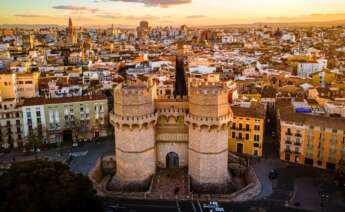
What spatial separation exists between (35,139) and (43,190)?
28.3 meters

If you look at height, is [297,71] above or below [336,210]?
above

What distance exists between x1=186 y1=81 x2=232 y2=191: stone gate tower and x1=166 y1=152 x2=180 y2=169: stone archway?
8.34 feet

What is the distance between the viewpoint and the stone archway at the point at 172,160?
42.8 metres

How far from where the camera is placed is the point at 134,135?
39.2m

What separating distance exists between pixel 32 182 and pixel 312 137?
34.1 meters

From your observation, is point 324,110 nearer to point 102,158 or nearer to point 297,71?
point 102,158

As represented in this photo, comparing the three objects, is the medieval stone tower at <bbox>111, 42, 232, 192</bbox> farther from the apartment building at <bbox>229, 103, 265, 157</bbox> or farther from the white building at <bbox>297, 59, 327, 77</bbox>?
the white building at <bbox>297, 59, 327, 77</bbox>

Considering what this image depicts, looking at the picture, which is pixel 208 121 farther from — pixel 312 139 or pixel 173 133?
pixel 312 139

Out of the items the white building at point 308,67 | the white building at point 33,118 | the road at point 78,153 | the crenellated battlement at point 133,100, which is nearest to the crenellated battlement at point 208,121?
the crenellated battlement at point 133,100

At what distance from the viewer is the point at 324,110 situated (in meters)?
55.5

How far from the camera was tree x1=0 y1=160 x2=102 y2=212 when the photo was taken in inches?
1118

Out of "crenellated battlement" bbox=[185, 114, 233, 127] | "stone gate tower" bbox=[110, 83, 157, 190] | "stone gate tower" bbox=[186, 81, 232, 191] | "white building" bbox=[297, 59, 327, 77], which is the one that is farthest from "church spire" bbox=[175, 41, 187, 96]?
"white building" bbox=[297, 59, 327, 77]

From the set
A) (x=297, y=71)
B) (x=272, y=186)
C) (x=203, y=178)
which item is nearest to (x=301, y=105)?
(x=272, y=186)

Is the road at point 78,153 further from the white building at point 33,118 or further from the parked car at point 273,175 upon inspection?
the parked car at point 273,175
